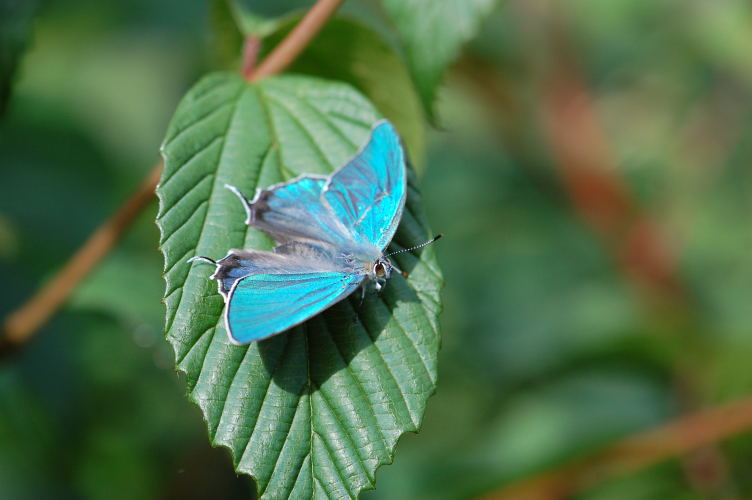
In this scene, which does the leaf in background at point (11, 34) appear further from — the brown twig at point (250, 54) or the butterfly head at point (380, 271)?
the butterfly head at point (380, 271)

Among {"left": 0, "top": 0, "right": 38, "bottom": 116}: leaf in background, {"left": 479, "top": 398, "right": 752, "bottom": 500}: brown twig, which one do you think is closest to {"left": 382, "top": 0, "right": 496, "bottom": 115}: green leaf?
{"left": 0, "top": 0, "right": 38, "bottom": 116}: leaf in background

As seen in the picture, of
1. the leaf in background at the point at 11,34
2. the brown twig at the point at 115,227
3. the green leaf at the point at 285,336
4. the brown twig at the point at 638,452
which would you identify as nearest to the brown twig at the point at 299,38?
the brown twig at the point at 115,227

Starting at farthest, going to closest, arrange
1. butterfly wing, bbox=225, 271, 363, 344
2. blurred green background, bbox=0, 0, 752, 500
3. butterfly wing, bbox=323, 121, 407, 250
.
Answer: blurred green background, bbox=0, 0, 752, 500, butterfly wing, bbox=323, 121, 407, 250, butterfly wing, bbox=225, 271, 363, 344

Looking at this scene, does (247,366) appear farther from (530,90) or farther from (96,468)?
(530,90)

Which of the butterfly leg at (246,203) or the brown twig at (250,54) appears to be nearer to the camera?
the butterfly leg at (246,203)

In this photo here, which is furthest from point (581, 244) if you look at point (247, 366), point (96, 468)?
point (247, 366)

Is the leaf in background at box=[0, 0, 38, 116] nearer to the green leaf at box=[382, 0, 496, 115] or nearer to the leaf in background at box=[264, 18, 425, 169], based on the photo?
the leaf in background at box=[264, 18, 425, 169]

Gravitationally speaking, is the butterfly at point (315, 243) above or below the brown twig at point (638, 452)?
above

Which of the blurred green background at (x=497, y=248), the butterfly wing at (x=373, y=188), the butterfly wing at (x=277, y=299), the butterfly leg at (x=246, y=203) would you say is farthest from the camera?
the blurred green background at (x=497, y=248)
